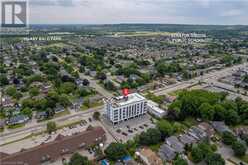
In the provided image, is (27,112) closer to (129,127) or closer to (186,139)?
(129,127)

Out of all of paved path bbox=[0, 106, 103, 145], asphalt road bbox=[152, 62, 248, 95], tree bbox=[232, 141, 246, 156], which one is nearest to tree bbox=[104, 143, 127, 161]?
paved path bbox=[0, 106, 103, 145]

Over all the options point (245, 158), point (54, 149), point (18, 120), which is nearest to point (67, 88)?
point (18, 120)

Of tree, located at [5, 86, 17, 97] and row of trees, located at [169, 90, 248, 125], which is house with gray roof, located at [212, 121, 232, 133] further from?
tree, located at [5, 86, 17, 97]

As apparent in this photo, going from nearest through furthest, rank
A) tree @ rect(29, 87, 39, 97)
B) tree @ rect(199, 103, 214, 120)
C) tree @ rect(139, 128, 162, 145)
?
tree @ rect(139, 128, 162, 145) → tree @ rect(199, 103, 214, 120) → tree @ rect(29, 87, 39, 97)

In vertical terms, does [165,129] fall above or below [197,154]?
above

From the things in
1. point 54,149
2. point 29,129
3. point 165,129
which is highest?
point 165,129

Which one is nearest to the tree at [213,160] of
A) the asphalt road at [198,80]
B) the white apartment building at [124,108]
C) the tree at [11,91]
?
the white apartment building at [124,108]

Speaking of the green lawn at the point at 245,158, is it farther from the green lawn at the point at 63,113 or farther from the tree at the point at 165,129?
the green lawn at the point at 63,113
